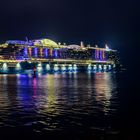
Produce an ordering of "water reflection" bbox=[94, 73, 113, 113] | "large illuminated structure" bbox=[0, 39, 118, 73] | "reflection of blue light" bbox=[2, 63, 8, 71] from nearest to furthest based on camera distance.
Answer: "water reflection" bbox=[94, 73, 113, 113] → "reflection of blue light" bbox=[2, 63, 8, 71] → "large illuminated structure" bbox=[0, 39, 118, 73]

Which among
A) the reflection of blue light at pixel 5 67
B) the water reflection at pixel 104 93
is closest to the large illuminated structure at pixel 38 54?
the reflection of blue light at pixel 5 67

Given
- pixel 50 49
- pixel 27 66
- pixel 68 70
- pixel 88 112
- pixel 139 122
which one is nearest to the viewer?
pixel 139 122

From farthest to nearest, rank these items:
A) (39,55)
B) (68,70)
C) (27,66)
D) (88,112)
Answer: (39,55) → (68,70) → (27,66) → (88,112)

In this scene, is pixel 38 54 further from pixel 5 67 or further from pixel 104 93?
pixel 104 93

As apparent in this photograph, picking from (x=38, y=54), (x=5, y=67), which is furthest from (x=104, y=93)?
(x=38, y=54)

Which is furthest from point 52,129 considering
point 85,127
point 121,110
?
point 121,110

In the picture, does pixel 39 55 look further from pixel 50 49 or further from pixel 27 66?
pixel 27 66

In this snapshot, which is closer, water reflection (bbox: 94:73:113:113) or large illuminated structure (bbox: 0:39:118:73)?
water reflection (bbox: 94:73:113:113)

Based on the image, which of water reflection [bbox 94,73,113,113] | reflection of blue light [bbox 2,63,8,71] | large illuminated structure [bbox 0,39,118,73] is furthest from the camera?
large illuminated structure [bbox 0,39,118,73]

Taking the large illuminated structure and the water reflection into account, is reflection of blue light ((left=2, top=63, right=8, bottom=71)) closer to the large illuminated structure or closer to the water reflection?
the large illuminated structure

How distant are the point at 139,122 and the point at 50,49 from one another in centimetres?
17246

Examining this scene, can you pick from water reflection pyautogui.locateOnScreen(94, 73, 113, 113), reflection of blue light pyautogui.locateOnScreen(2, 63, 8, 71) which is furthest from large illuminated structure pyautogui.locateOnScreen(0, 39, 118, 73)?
water reflection pyautogui.locateOnScreen(94, 73, 113, 113)

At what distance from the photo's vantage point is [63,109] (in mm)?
27312

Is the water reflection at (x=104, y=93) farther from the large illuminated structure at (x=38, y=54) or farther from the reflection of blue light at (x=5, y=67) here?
the large illuminated structure at (x=38, y=54)
